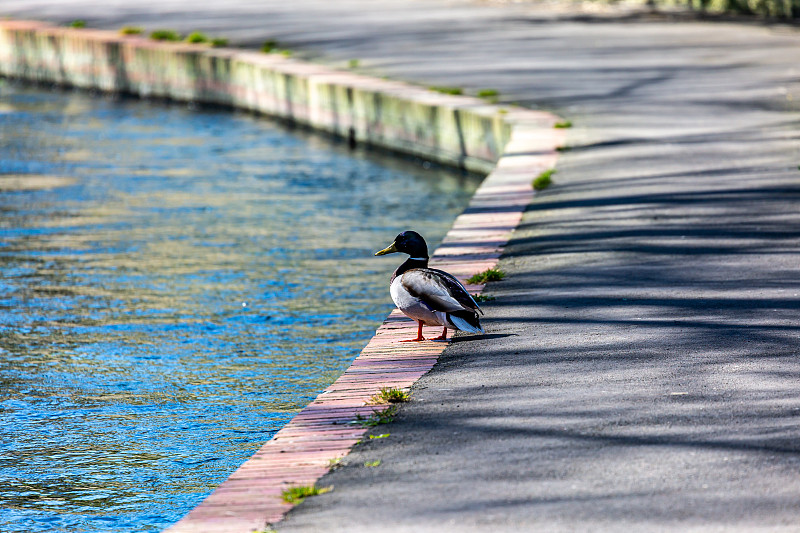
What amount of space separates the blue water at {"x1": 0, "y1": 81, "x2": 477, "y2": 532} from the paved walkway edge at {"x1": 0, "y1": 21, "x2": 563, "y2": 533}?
0.49m

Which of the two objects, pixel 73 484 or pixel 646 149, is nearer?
pixel 73 484

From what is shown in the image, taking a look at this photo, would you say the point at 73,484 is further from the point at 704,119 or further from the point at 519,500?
the point at 704,119

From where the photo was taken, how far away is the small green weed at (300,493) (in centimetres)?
435

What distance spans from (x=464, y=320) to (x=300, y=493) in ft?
5.91

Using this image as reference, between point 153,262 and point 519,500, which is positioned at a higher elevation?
point 519,500

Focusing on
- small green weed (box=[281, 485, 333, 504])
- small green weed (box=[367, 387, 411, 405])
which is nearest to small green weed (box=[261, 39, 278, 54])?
small green weed (box=[367, 387, 411, 405])

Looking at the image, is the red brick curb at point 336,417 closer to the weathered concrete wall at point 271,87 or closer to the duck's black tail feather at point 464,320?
the duck's black tail feather at point 464,320

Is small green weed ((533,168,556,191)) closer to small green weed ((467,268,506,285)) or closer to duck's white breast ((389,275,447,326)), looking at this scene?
small green weed ((467,268,506,285))

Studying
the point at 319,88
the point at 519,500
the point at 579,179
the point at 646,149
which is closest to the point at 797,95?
the point at 646,149

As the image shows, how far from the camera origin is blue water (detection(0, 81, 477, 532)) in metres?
5.96

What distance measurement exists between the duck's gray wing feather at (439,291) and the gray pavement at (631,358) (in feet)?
0.80

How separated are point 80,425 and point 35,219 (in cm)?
628

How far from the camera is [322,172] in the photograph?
48.9ft

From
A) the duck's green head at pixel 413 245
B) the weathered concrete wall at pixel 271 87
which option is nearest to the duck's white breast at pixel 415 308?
the duck's green head at pixel 413 245
